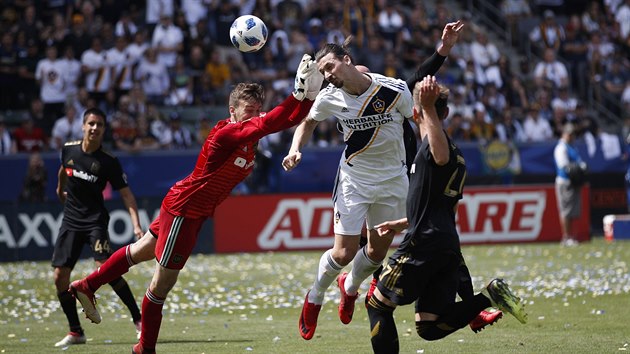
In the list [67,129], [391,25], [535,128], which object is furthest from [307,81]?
[391,25]

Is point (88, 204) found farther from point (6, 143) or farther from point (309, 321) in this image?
point (6, 143)

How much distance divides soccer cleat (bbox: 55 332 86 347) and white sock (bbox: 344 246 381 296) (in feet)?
8.89

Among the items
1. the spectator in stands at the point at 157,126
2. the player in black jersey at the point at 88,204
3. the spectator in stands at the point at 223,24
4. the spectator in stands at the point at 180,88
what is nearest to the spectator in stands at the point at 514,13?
the spectator in stands at the point at 223,24

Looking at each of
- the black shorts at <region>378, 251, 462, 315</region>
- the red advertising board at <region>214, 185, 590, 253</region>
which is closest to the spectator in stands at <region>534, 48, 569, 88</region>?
the red advertising board at <region>214, 185, 590, 253</region>

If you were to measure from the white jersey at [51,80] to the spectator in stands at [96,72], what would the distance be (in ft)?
1.86

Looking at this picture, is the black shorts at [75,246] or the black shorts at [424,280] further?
the black shorts at [75,246]

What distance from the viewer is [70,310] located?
10883 millimetres

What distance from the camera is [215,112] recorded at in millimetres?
24422

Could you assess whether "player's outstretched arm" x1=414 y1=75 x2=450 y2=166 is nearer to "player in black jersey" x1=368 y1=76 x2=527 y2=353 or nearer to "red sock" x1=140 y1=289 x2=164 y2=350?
"player in black jersey" x1=368 y1=76 x2=527 y2=353

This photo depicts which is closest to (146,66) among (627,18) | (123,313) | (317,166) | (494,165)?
(317,166)

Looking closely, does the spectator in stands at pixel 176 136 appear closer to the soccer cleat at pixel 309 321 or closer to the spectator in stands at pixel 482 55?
the spectator in stands at pixel 482 55

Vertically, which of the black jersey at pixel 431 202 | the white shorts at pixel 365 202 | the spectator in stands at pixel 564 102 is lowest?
the spectator in stands at pixel 564 102

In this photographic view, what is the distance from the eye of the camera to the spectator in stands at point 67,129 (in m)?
22.7

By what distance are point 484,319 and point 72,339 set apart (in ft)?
13.9
